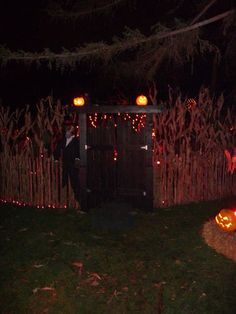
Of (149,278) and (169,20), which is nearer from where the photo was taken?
(149,278)

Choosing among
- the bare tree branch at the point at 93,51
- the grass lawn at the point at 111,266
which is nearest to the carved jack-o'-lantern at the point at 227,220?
the grass lawn at the point at 111,266

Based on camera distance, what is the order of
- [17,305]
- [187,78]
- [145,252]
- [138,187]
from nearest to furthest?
1. [17,305]
2. [145,252]
3. [138,187]
4. [187,78]

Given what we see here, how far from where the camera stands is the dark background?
1102 cm

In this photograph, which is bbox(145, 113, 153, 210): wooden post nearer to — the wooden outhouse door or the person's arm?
the wooden outhouse door

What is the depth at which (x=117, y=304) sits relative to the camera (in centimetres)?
502

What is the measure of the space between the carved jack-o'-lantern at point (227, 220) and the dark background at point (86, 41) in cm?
328

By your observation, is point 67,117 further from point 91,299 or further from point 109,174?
point 91,299

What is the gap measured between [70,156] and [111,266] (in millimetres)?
3203

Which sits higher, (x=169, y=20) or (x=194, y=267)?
(x=169, y=20)

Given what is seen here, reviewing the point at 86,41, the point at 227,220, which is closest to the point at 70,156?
the point at 227,220

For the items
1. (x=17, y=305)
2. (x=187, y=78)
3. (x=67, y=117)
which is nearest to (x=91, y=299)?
(x=17, y=305)

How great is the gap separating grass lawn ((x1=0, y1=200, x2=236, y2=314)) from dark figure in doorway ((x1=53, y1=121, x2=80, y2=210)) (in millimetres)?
747

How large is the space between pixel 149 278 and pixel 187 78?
1742 centimetres

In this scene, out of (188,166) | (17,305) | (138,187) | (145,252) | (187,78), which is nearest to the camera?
(17,305)
